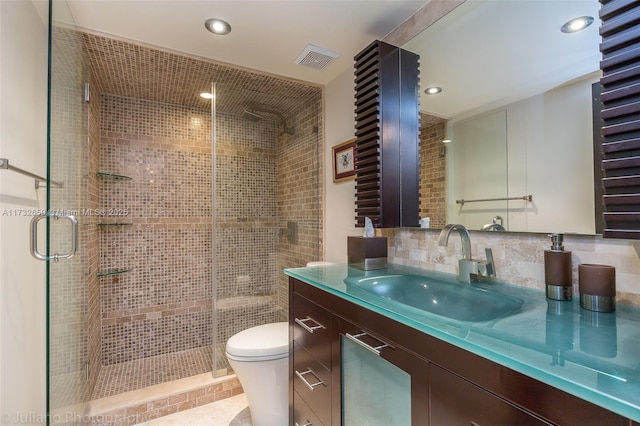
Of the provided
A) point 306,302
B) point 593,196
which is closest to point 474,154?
point 593,196

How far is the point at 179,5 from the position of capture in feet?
5.18

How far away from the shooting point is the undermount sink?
1050 mm

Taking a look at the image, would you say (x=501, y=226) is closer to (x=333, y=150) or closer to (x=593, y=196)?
(x=593, y=196)

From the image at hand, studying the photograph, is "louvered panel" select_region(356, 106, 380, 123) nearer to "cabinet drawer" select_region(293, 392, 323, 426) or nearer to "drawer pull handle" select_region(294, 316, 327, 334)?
"drawer pull handle" select_region(294, 316, 327, 334)

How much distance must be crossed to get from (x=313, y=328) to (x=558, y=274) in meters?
0.95

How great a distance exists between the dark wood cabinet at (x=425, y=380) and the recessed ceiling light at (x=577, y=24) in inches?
45.8

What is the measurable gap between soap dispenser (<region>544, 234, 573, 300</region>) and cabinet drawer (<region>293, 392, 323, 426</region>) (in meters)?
1.05

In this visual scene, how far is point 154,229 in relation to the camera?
2777 millimetres

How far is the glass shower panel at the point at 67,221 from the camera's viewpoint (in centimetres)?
124

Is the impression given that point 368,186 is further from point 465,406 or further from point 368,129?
point 465,406

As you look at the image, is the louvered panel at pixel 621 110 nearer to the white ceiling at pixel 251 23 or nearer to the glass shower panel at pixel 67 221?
the white ceiling at pixel 251 23

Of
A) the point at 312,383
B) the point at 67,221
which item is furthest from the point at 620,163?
the point at 67,221

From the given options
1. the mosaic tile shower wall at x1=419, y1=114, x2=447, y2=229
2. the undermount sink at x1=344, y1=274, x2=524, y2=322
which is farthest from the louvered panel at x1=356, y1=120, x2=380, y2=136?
the undermount sink at x1=344, y1=274, x2=524, y2=322

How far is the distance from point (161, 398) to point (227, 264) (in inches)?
38.9
